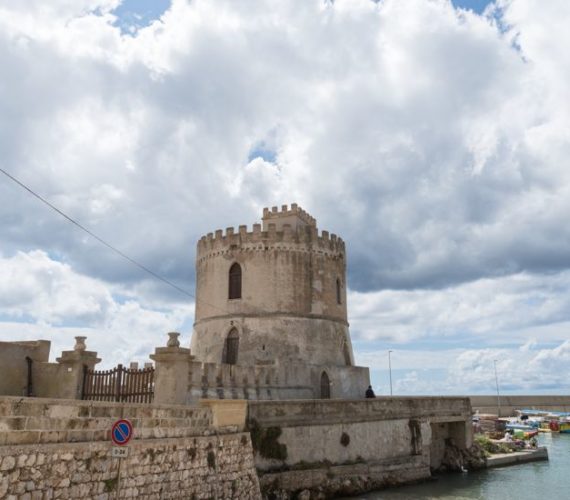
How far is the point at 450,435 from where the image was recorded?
25156mm

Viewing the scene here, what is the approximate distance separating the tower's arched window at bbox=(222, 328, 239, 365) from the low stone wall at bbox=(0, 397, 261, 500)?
10.8m

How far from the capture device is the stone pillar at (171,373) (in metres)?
15.5

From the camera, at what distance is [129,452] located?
9680mm

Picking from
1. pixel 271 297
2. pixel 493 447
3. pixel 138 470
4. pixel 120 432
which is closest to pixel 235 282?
pixel 271 297

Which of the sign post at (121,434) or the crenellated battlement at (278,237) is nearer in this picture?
the sign post at (121,434)

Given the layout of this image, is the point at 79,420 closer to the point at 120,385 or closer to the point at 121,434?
the point at 121,434

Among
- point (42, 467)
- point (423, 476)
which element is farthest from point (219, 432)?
point (423, 476)

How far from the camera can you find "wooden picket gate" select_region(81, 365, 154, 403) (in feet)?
52.1

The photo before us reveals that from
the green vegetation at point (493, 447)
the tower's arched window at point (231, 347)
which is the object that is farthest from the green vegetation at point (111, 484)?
the green vegetation at point (493, 447)

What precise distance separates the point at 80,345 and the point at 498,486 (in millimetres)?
15767

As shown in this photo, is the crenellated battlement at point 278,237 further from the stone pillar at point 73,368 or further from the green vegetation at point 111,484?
the green vegetation at point 111,484

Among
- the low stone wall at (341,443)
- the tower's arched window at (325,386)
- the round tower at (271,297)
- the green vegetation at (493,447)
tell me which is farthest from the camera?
the green vegetation at (493,447)

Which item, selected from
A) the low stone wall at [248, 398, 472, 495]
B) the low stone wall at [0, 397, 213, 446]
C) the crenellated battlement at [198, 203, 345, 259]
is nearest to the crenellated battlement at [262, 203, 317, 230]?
the crenellated battlement at [198, 203, 345, 259]

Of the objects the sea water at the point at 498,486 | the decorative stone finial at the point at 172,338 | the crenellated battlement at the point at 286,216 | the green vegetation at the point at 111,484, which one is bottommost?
the sea water at the point at 498,486
